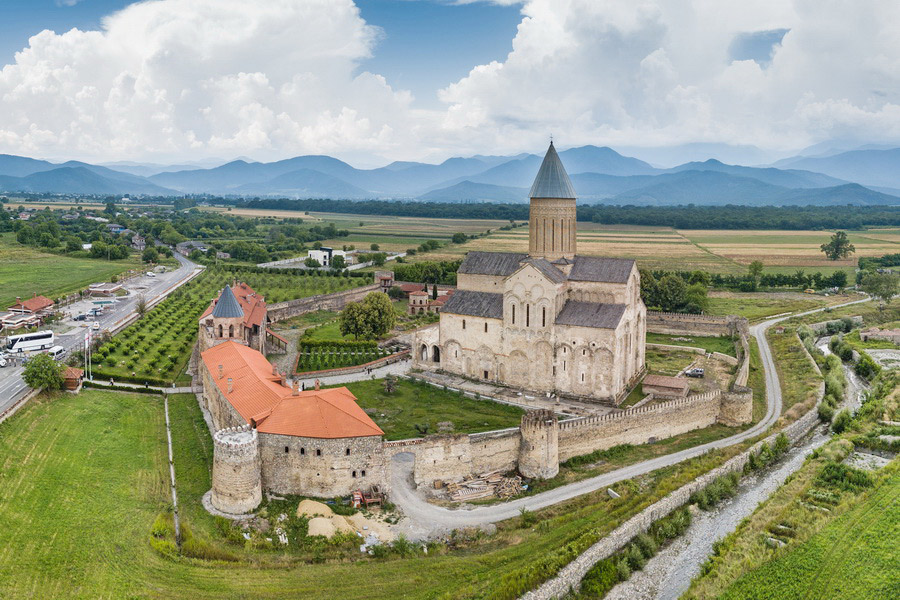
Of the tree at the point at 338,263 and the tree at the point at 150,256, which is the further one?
the tree at the point at 150,256

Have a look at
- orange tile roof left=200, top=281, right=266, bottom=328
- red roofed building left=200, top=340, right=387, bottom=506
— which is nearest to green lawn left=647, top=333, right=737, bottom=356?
orange tile roof left=200, top=281, right=266, bottom=328

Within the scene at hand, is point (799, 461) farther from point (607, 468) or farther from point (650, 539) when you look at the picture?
point (650, 539)

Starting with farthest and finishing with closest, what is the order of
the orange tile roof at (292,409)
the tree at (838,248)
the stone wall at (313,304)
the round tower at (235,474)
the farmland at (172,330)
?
the tree at (838,248) < the stone wall at (313,304) < the farmland at (172,330) < the orange tile roof at (292,409) < the round tower at (235,474)

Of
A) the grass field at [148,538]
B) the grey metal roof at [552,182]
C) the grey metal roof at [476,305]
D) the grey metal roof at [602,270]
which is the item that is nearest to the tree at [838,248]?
the grey metal roof at [552,182]

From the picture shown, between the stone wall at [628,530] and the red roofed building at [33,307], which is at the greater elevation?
the red roofed building at [33,307]

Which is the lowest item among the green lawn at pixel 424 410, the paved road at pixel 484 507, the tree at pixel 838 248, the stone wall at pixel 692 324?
the paved road at pixel 484 507

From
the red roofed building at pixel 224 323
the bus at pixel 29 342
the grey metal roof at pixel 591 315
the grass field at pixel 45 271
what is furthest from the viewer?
the grass field at pixel 45 271

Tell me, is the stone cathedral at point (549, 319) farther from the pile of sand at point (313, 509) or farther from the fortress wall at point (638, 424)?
the pile of sand at point (313, 509)
